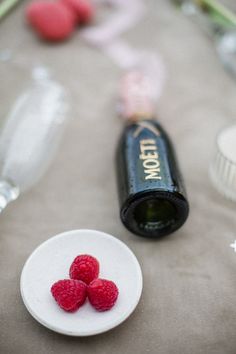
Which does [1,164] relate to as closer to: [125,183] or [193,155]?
[125,183]

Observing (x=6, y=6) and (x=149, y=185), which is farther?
(x=6, y=6)

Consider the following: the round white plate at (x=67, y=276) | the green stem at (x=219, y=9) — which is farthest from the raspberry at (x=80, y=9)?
the round white plate at (x=67, y=276)

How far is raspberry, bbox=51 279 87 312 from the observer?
507 millimetres

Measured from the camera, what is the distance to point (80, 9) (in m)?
1.02

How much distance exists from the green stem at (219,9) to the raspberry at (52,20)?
31 cm

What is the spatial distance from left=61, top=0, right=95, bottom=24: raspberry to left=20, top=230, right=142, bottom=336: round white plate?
62 centimetres

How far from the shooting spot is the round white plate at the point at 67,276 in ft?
1.66

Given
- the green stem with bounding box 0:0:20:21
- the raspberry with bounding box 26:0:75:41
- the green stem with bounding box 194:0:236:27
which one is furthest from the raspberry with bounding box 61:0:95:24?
the green stem with bounding box 194:0:236:27

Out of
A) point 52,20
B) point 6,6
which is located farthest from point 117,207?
point 6,6

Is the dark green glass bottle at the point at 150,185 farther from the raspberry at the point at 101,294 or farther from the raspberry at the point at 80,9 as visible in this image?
the raspberry at the point at 80,9

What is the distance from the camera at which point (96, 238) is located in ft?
1.96

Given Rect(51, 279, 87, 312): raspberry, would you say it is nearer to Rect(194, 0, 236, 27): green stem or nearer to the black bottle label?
the black bottle label

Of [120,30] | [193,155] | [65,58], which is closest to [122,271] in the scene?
[193,155]

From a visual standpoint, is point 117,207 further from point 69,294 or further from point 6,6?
point 6,6
